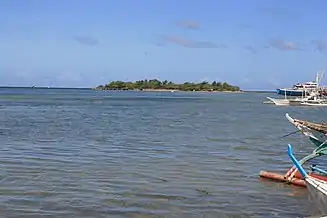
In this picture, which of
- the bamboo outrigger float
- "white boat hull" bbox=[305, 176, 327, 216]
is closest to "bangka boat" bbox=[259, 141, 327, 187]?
the bamboo outrigger float

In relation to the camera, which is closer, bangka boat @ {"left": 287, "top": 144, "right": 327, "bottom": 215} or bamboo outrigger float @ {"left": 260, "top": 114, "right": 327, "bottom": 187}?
bangka boat @ {"left": 287, "top": 144, "right": 327, "bottom": 215}

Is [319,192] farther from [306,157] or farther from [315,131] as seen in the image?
[315,131]

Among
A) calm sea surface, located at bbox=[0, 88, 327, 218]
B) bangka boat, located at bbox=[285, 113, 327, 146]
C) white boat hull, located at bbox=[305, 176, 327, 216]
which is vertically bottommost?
calm sea surface, located at bbox=[0, 88, 327, 218]

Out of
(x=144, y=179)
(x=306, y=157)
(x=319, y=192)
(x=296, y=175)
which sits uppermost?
(x=319, y=192)

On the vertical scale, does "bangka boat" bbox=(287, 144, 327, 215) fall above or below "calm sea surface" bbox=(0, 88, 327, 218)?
above

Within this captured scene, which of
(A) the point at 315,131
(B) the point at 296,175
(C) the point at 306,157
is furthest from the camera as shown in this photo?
(A) the point at 315,131

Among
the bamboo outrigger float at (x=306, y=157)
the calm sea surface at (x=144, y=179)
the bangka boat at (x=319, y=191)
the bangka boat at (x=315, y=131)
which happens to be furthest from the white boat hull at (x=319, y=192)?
the bangka boat at (x=315, y=131)

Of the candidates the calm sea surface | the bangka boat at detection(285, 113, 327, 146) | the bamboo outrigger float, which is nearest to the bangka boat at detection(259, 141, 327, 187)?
the bamboo outrigger float

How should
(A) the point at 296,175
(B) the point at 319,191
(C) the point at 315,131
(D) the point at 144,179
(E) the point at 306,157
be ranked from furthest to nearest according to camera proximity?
(C) the point at 315,131
(D) the point at 144,179
(A) the point at 296,175
(E) the point at 306,157
(B) the point at 319,191

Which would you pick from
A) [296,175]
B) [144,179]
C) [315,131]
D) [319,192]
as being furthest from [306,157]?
[319,192]

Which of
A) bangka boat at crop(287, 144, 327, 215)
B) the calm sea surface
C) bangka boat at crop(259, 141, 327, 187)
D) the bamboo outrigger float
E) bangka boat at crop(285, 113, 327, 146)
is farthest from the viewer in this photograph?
bangka boat at crop(285, 113, 327, 146)

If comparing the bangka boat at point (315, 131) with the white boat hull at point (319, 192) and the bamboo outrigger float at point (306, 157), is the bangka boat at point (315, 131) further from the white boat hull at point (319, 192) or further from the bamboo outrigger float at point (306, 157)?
the white boat hull at point (319, 192)

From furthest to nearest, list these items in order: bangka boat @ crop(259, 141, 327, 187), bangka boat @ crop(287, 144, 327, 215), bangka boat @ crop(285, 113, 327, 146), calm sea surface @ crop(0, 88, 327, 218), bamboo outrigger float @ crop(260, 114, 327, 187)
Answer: bangka boat @ crop(285, 113, 327, 146), bamboo outrigger float @ crop(260, 114, 327, 187), bangka boat @ crop(259, 141, 327, 187), calm sea surface @ crop(0, 88, 327, 218), bangka boat @ crop(287, 144, 327, 215)

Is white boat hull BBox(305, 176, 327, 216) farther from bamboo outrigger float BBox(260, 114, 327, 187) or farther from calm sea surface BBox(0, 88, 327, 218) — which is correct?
bamboo outrigger float BBox(260, 114, 327, 187)
